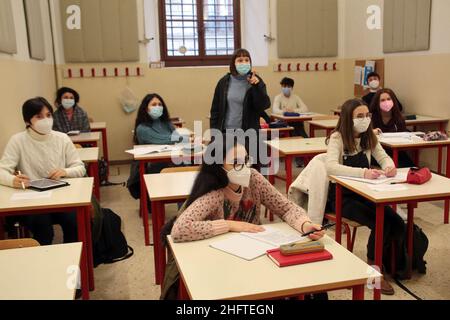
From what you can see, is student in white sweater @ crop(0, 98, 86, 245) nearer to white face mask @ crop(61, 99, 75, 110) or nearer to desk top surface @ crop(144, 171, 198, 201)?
desk top surface @ crop(144, 171, 198, 201)

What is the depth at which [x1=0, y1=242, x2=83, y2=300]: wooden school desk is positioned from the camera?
5.25 ft

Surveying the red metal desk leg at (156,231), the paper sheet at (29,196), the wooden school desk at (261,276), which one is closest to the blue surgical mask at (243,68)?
the red metal desk leg at (156,231)

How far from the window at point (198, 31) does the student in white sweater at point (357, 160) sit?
4829mm

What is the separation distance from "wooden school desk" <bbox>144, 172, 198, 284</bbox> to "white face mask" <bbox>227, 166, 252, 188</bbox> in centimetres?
46

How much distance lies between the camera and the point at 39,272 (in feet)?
5.81

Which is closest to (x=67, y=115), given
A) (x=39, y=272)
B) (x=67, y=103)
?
(x=67, y=103)

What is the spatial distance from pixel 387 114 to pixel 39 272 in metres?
4.35

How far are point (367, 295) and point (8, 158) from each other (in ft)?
8.36

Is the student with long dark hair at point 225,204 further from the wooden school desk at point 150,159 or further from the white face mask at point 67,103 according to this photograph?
the white face mask at point 67,103

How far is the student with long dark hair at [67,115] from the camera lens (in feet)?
18.7

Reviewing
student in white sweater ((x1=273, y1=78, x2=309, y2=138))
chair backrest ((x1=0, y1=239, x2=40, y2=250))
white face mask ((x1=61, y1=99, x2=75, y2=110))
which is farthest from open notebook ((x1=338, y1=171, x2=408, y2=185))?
student in white sweater ((x1=273, y1=78, x2=309, y2=138))

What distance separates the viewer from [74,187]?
3.01m

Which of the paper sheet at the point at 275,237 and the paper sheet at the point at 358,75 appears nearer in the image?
the paper sheet at the point at 275,237

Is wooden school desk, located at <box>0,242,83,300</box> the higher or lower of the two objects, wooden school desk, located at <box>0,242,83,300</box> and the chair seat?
the higher
